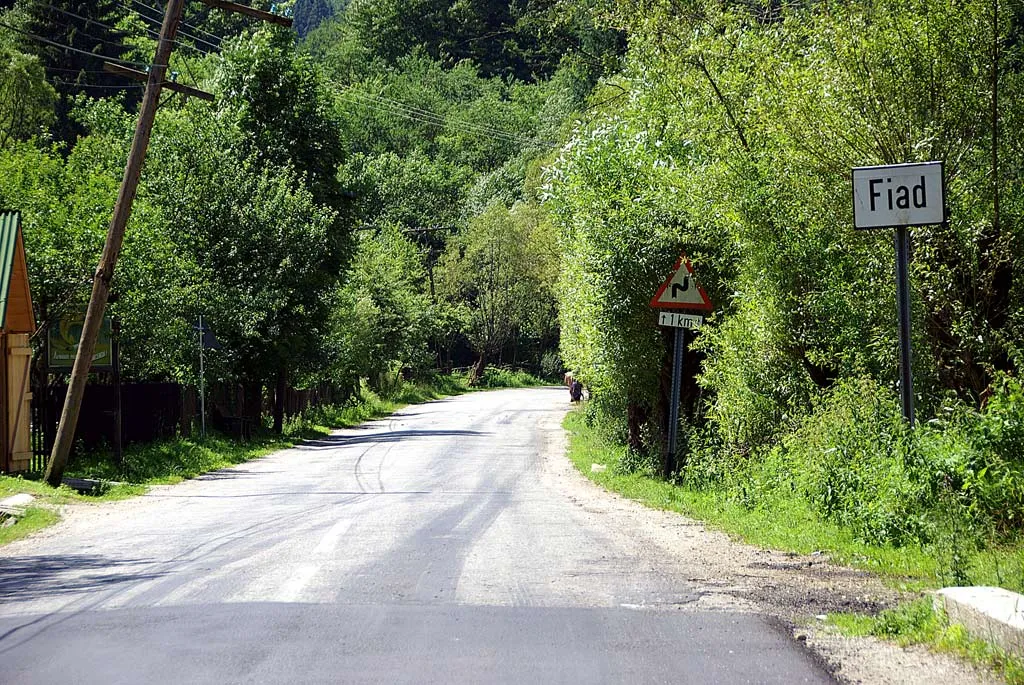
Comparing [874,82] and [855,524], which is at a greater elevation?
[874,82]

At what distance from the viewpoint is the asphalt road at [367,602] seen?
6.67 m

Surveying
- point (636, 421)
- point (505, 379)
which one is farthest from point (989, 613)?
point (505, 379)

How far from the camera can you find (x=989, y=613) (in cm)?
689

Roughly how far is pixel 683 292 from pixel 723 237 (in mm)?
1196

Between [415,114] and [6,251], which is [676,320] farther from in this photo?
[415,114]

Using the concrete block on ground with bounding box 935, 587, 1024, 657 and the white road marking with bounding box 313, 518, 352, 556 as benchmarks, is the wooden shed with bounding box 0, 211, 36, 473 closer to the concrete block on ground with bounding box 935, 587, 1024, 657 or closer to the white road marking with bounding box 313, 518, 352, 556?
the white road marking with bounding box 313, 518, 352, 556

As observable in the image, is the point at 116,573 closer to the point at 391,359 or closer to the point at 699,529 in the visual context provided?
the point at 699,529

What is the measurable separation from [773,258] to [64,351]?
595 inches

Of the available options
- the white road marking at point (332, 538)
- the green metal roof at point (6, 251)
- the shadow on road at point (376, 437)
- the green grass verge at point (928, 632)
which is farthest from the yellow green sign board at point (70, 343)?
the green grass verge at point (928, 632)

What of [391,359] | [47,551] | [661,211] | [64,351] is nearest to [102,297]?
[64,351]

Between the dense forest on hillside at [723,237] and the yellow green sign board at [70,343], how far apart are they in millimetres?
391

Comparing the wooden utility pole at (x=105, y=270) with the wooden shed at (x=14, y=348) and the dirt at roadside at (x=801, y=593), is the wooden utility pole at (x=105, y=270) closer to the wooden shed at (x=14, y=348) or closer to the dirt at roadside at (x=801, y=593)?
the wooden shed at (x=14, y=348)

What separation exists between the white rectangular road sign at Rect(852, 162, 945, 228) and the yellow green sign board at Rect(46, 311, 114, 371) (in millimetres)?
16705

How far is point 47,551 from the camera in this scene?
→ 1280 centimetres
